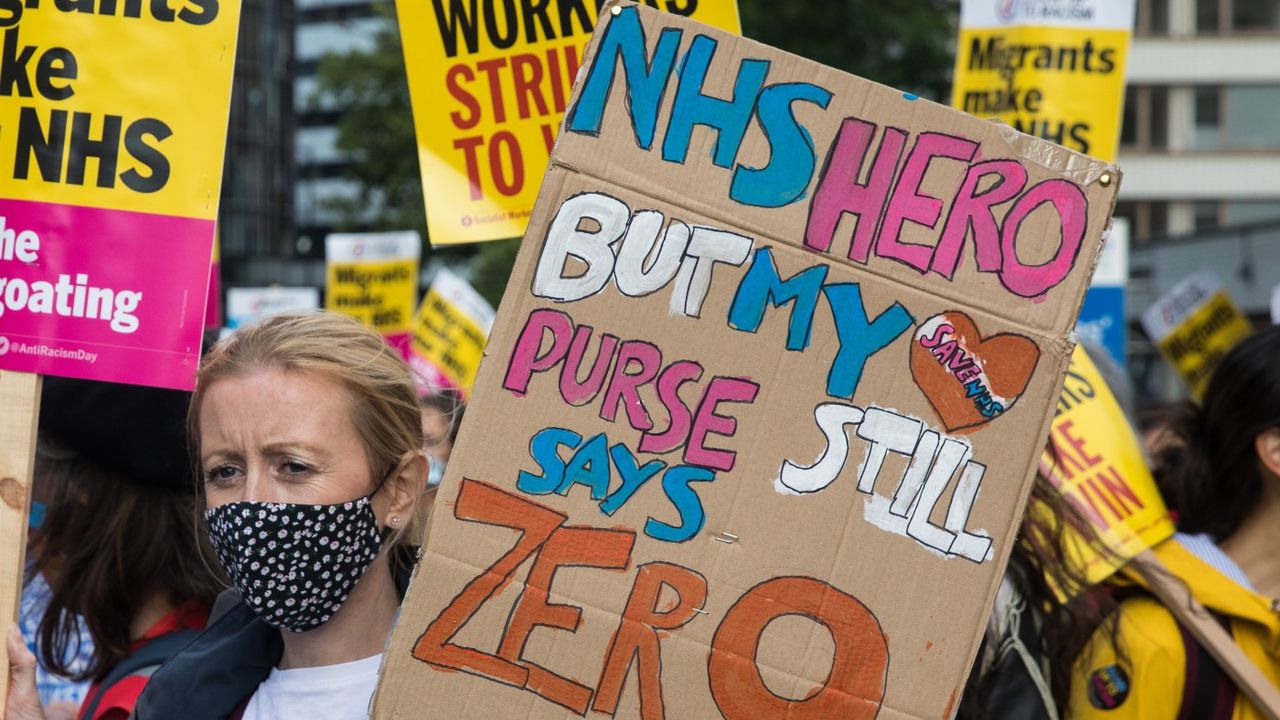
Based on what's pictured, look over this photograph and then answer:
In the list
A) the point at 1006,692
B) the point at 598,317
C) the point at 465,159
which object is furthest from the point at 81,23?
the point at 1006,692

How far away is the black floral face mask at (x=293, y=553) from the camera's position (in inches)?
90.9

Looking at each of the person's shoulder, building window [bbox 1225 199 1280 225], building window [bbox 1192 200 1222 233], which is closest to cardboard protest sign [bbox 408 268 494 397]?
the person's shoulder

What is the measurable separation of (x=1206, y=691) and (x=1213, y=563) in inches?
13.5

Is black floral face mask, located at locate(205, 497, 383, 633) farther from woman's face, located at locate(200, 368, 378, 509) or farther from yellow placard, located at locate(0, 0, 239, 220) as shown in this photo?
yellow placard, located at locate(0, 0, 239, 220)

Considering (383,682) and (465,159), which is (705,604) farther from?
(465,159)

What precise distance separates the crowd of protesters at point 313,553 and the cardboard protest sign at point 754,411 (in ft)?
1.50

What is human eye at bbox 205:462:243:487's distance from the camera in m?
2.39

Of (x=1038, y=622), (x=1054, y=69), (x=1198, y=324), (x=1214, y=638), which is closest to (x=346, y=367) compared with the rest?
(x=1038, y=622)

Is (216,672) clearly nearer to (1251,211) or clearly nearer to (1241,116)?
(1251,211)

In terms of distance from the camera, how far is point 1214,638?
2.82 meters

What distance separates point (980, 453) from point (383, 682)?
0.90 meters

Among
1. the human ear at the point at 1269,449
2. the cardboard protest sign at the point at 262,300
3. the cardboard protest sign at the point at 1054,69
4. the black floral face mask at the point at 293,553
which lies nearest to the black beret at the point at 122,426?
the black floral face mask at the point at 293,553

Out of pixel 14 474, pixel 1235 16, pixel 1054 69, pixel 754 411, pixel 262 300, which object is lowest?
pixel 262 300

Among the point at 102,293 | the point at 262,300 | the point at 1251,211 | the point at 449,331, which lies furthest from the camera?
the point at 1251,211
